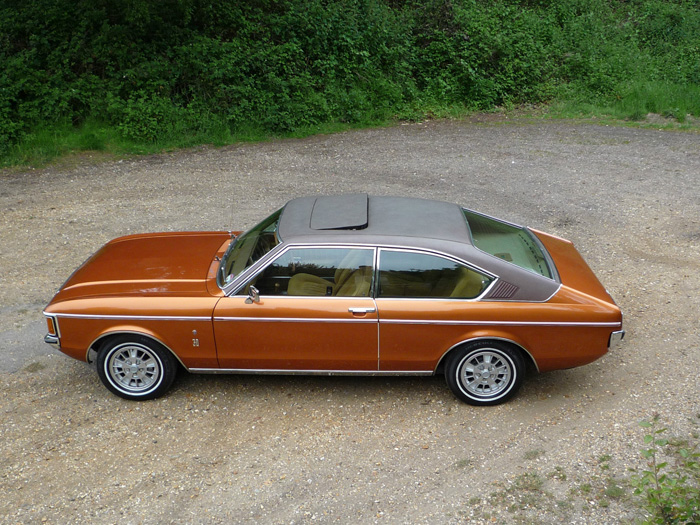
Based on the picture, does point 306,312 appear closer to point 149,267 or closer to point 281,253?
point 281,253

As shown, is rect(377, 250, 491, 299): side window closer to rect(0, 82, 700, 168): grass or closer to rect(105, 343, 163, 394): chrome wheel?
rect(105, 343, 163, 394): chrome wheel

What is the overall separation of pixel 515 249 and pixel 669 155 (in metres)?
8.47

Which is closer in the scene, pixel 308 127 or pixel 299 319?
pixel 299 319

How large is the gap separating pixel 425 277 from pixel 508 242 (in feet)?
3.39

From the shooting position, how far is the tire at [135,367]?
5.75m

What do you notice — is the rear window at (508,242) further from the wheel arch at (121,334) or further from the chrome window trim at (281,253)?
the wheel arch at (121,334)

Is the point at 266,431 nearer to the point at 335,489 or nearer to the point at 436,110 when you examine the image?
the point at 335,489

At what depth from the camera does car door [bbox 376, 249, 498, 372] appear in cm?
557

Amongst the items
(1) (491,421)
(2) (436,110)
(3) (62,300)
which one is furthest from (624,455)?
(2) (436,110)

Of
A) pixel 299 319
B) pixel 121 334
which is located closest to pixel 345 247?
pixel 299 319

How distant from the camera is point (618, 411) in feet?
19.0

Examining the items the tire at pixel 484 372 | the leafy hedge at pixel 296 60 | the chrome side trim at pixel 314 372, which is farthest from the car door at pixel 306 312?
the leafy hedge at pixel 296 60

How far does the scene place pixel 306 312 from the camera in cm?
559

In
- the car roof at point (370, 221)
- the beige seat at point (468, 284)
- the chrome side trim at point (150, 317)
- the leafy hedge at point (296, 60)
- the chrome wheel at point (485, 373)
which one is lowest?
the chrome wheel at point (485, 373)
